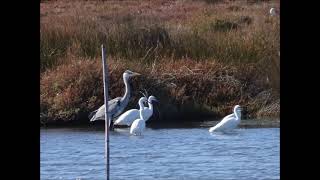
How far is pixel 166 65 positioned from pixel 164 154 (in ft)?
13.1

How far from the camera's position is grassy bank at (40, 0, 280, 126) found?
13.9 m

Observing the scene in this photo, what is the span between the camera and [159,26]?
1753 centimetres

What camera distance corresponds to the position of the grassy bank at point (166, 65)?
13.9m

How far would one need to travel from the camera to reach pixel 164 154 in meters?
11.3

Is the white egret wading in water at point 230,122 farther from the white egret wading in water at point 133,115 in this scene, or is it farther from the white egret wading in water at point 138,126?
the white egret wading in water at point 133,115

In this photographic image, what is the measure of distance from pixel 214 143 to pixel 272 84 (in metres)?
2.53

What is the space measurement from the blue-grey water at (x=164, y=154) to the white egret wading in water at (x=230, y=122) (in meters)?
0.12

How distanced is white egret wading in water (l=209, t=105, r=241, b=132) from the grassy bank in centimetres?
79

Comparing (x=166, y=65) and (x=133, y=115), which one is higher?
→ (x=166, y=65)

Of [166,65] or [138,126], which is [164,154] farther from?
[166,65]

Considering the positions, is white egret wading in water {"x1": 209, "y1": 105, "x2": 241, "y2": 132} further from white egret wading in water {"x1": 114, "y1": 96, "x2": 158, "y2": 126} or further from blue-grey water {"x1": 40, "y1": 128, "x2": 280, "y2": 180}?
white egret wading in water {"x1": 114, "y1": 96, "x2": 158, "y2": 126}

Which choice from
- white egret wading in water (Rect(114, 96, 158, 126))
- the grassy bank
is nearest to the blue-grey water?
white egret wading in water (Rect(114, 96, 158, 126))

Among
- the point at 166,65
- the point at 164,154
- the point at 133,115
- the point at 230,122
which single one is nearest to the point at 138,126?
the point at 133,115
